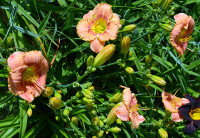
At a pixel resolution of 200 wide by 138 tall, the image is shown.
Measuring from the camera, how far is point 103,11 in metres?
1.57

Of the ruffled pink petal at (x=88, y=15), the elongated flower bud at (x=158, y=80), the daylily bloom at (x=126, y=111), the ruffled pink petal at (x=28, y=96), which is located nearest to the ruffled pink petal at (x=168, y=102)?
the elongated flower bud at (x=158, y=80)

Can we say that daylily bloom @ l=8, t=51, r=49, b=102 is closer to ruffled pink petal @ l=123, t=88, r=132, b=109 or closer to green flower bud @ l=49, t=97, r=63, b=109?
green flower bud @ l=49, t=97, r=63, b=109

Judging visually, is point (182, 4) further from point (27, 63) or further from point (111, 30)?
point (27, 63)

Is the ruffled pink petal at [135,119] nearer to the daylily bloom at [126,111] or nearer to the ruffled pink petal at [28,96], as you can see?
the daylily bloom at [126,111]

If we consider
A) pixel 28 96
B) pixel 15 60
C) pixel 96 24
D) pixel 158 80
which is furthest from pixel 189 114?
pixel 15 60

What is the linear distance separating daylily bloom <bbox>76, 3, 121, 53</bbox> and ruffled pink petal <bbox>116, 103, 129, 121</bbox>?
41 centimetres

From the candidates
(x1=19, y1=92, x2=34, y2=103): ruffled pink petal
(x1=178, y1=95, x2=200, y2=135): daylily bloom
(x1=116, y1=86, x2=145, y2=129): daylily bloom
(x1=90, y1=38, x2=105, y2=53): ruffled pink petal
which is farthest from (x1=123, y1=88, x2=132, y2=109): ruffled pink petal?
(x1=19, y1=92, x2=34, y2=103): ruffled pink petal

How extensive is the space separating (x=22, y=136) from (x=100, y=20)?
979mm

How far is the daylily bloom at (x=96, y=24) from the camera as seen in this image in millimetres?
1483

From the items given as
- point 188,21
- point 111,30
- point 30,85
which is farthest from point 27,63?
point 188,21

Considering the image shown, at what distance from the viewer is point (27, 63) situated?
1.25 meters

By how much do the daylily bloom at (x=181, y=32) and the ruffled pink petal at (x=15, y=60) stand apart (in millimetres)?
1029

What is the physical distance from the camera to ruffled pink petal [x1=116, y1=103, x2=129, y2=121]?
133 centimetres

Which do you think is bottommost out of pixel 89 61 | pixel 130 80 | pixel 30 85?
pixel 130 80
